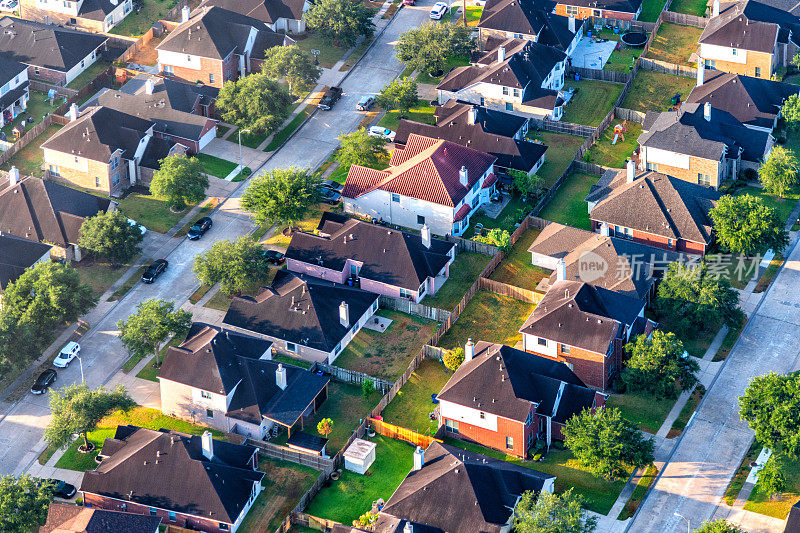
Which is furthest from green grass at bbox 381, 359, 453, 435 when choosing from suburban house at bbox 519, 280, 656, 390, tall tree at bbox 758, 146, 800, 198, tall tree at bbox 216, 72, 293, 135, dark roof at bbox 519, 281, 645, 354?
tall tree at bbox 758, 146, 800, 198

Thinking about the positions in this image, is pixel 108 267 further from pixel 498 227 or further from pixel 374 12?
pixel 374 12

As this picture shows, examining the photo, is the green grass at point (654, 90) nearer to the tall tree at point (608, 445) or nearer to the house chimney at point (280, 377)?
the tall tree at point (608, 445)

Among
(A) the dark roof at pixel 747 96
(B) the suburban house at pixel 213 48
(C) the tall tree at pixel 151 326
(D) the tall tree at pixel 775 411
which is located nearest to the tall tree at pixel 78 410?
(C) the tall tree at pixel 151 326

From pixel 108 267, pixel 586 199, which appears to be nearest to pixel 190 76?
pixel 108 267

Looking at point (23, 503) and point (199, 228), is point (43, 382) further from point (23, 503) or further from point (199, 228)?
point (199, 228)

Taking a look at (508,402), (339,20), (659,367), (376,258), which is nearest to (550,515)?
(508,402)

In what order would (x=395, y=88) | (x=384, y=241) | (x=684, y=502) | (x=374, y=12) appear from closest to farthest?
(x=684, y=502)
(x=384, y=241)
(x=395, y=88)
(x=374, y=12)

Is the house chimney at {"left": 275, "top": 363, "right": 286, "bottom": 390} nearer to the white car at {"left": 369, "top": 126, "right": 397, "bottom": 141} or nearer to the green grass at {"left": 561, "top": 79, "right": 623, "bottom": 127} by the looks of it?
the white car at {"left": 369, "top": 126, "right": 397, "bottom": 141}
